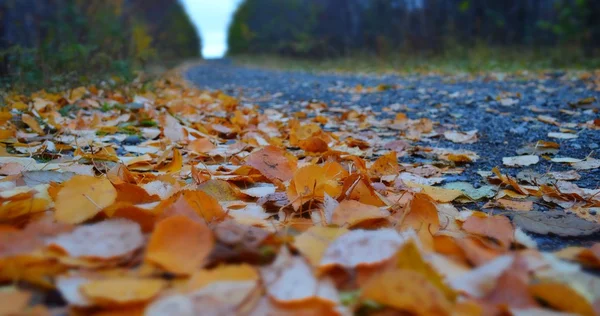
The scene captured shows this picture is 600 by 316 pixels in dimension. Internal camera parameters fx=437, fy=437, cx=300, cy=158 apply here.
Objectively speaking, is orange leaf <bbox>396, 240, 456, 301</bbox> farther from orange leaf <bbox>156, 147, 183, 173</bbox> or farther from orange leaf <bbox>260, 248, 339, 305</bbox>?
orange leaf <bbox>156, 147, 183, 173</bbox>

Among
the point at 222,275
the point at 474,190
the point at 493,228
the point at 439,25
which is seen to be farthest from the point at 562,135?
the point at 439,25

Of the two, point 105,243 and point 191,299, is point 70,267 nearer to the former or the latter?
point 105,243

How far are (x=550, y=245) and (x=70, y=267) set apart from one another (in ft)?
3.04

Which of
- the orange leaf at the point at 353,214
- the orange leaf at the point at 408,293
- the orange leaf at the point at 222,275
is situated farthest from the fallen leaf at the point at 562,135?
the orange leaf at the point at 222,275

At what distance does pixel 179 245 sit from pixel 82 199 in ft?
0.98

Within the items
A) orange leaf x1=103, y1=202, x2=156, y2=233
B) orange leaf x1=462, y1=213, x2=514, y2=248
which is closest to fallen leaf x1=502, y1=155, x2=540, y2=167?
orange leaf x1=462, y1=213, x2=514, y2=248

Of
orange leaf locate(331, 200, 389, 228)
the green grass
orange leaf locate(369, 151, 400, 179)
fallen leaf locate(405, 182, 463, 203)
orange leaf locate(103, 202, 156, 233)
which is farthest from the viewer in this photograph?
the green grass

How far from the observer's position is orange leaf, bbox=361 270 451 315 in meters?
0.55

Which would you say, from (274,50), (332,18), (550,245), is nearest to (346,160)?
(550,245)

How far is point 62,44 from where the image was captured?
462 cm

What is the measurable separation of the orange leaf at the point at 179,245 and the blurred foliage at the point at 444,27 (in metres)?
7.84

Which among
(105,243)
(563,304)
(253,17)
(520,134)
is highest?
(253,17)

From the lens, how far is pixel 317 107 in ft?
11.1

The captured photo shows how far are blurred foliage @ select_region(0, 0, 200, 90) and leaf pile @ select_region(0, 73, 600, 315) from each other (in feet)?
6.81
